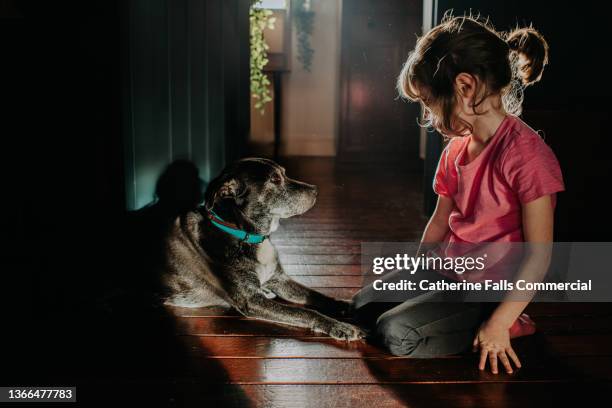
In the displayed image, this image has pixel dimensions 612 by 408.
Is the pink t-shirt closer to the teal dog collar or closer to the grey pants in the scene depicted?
the grey pants

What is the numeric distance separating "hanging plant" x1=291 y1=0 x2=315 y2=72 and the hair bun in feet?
19.1

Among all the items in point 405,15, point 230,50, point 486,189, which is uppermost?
point 405,15

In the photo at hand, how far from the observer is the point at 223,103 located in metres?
3.80

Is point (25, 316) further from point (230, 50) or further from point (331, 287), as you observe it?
point (230, 50)

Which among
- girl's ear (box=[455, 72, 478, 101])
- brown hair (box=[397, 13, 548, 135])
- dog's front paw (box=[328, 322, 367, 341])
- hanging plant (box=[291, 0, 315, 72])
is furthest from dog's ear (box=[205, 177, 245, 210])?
hanging plant (box=[291, 0, 315, 72])

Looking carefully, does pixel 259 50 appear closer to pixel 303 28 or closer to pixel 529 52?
pixel 303 28

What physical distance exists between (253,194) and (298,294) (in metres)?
0.41

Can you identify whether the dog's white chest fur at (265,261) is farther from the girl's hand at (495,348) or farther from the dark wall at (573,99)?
the dark wall at (573,99)

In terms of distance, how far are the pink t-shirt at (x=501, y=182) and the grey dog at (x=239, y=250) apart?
1.88ft

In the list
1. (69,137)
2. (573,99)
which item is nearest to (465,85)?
(69,137)

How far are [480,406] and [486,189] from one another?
585 mm

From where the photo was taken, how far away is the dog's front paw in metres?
1.70

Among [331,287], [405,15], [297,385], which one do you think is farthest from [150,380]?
[405,15]

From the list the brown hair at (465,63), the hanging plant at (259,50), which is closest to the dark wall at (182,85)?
the brown hair at (465,63)
